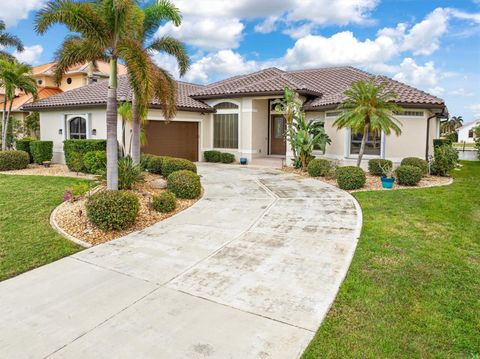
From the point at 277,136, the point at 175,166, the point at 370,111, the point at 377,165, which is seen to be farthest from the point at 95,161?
the point at 377,165

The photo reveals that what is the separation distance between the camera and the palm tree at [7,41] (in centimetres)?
3038

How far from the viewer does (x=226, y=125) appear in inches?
841

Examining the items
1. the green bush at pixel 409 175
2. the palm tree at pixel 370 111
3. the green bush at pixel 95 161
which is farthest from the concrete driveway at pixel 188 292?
the green bush at pixel 95 161

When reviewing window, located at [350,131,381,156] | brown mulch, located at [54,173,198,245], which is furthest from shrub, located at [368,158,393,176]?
brown mulch, located at [54,173,198,245]

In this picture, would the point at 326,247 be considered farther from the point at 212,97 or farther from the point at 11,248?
→ the point at 212,97

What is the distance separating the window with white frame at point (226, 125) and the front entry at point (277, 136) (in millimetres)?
2640

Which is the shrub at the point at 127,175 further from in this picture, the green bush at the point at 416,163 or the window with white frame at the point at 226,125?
the green bush at the point at 416,163

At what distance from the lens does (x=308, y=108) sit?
18344 mm

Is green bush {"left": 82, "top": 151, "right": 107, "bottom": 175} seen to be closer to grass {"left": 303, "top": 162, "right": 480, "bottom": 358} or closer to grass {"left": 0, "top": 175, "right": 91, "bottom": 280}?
grass {"left": 0, "top": 175, "right": 91, "bottom": 280}

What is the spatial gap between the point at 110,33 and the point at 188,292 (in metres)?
6.98

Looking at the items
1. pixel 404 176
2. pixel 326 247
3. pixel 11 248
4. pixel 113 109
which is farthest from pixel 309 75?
pixel 11 248

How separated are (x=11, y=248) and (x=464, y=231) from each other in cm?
971

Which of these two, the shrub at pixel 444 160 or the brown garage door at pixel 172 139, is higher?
the brown garage door at pixel 172 139

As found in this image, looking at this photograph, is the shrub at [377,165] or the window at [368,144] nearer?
the shrub at [377,165]
